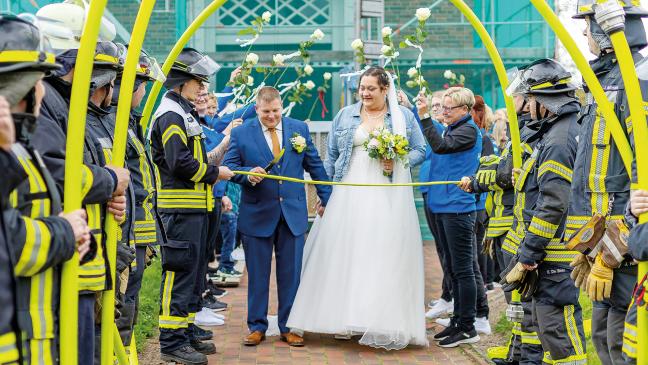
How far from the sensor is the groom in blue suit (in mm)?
7906

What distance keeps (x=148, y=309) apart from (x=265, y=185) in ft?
7.54

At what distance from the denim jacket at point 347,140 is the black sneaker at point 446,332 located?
153 centimetres

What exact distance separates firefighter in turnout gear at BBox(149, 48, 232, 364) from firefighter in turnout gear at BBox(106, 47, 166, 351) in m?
0.88

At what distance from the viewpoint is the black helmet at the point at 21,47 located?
321 centimetres

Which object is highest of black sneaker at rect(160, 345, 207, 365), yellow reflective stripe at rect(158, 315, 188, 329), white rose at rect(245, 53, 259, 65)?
white rose at rect(245, 53, 259, 65)

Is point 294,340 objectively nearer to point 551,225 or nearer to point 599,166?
point 551,225

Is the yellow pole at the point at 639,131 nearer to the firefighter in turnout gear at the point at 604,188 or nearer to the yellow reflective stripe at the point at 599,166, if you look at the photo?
the firefighter in turnout gear at the point at 604,188

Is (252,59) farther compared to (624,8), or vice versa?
(252,59)

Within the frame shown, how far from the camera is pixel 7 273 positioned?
3129mm

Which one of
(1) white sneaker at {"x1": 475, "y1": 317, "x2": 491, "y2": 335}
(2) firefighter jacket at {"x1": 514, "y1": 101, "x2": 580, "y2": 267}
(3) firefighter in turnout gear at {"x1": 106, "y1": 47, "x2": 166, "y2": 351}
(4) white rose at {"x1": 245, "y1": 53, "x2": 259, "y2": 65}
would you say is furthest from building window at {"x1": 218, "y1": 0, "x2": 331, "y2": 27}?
(2) firefighter jacket at {"x1": 514, "y1": 101, "x2": 580, "y2": 267}

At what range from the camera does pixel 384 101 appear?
325 inches

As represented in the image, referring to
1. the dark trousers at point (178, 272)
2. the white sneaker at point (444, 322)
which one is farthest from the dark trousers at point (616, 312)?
the white sneaker at point (444, 322)

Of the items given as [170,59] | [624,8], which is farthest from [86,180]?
[624,8]

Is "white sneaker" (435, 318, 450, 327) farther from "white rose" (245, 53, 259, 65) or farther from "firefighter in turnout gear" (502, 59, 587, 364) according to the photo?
"white rose" (245, 53, 259, 65)
